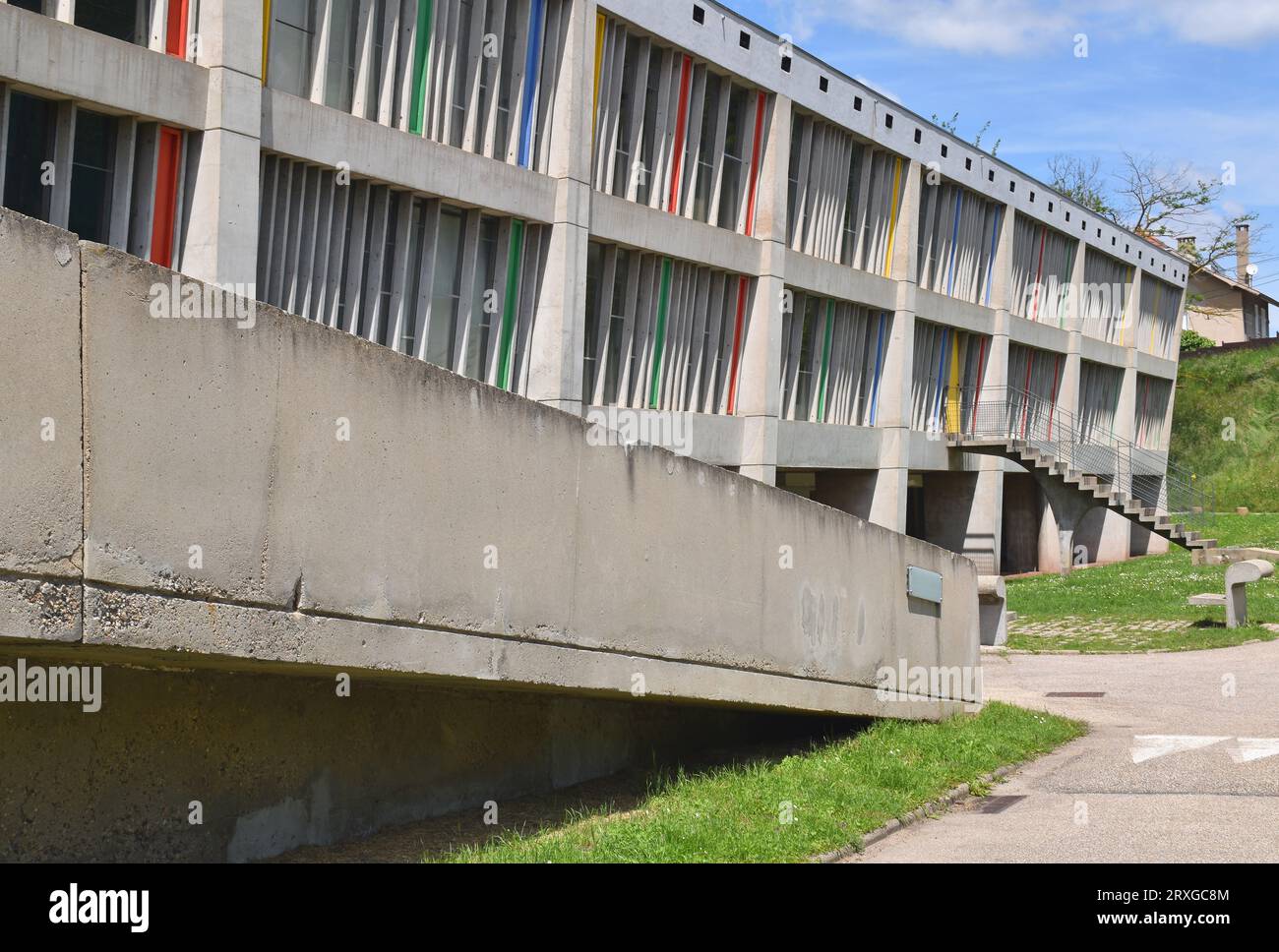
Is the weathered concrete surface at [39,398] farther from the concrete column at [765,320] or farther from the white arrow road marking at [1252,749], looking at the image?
the concrete column at [765,320]

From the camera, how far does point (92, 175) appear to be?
14.6 meters

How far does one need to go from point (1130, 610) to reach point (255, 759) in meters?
20.4

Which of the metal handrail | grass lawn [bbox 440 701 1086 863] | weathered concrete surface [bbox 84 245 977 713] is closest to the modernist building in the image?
the metal handrail

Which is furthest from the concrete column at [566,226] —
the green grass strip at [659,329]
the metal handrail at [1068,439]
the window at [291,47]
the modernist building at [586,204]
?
the metal handrail at [1068,439]

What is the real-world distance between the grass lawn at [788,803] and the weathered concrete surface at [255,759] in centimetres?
76

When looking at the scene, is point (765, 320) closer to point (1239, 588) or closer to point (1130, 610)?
point (1130, 610)

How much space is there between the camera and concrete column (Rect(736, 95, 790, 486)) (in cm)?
2497

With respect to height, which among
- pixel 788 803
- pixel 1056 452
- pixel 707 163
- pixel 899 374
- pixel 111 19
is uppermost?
pixel 707 163

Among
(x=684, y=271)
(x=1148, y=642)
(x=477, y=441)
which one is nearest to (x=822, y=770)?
(x=477, y=441)

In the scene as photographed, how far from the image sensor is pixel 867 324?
2958 centimetres

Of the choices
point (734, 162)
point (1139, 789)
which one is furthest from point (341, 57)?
point (1139, 789)

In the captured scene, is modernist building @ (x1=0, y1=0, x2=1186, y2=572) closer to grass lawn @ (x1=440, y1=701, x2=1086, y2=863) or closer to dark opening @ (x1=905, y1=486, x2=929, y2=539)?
dark opening @ (x1=905, y1=486, x2=929, y2=539)
